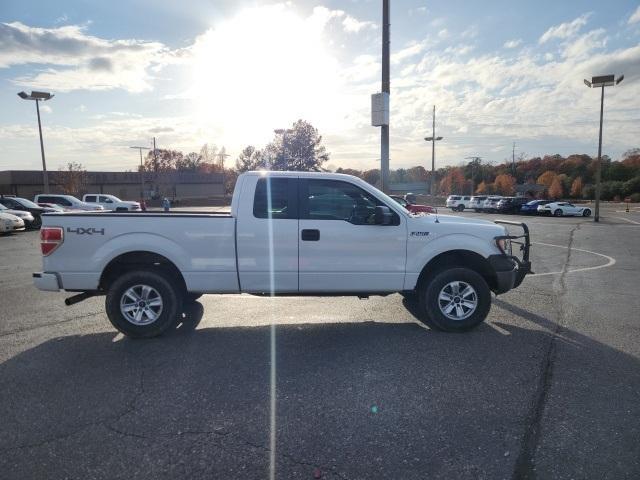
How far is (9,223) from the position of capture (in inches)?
793

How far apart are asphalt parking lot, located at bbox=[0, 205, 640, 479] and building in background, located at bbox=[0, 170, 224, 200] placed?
61.8 metres

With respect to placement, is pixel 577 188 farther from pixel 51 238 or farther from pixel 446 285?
pixel 51 238

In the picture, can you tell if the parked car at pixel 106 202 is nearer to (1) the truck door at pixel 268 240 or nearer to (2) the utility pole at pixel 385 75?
(2) the utility pole at pixel 385 75

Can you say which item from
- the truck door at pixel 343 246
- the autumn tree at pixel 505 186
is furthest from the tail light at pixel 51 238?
the autumn tree at pixel 505 186

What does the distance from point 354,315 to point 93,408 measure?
3721mm

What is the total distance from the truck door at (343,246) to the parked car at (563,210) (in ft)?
127

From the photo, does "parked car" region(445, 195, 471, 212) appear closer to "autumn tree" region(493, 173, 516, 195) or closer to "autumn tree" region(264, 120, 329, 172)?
"autumn tree" region(264, 120, 329, 172)

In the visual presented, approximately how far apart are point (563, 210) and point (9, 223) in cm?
3877

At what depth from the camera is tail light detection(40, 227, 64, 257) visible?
5427 millimetres

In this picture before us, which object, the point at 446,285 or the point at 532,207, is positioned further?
the point at 532,207

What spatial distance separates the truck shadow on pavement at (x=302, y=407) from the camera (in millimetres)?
3041

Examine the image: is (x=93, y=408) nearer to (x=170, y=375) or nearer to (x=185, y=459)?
(x=170, y=375)

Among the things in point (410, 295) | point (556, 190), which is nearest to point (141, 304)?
point (410, 295)

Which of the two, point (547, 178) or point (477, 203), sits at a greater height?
point (547, 178)
